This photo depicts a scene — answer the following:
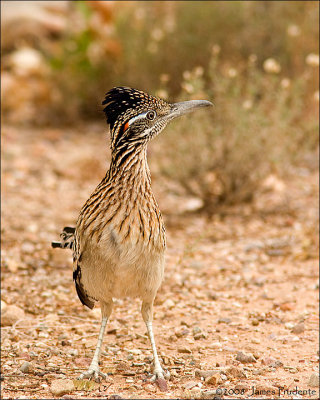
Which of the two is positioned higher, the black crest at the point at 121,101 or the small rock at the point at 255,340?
the black crest at the point at 121,101

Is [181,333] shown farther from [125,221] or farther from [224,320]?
[125,221]

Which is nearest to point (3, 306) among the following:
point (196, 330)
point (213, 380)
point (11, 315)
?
point (11, 315)

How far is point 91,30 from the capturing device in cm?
1271

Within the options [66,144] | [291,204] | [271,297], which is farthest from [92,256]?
[66,144]

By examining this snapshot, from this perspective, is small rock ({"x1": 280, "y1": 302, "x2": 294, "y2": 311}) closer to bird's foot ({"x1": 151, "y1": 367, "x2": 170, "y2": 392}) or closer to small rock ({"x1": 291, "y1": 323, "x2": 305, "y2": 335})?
small rock ({"x1": 291, "y1": 323, "x2": 305, "y2": 335})

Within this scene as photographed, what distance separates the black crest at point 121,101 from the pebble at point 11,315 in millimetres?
2045

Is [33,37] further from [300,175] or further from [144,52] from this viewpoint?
[300,175]

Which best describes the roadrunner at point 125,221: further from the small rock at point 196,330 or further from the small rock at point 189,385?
the small rock at point 196,330

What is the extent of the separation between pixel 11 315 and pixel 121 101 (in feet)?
7.28

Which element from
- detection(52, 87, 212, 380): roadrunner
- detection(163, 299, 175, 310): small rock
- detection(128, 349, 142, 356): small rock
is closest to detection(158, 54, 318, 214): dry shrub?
detection(163, 299, 175, 310): small rock

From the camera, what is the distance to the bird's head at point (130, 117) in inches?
163

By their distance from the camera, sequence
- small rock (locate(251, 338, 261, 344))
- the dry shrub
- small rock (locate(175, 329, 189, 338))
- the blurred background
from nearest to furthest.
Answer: small rock (locate(251, 338, 261, 344))
small rock (locate(175, 329, 189, 338))
the dry shrub
the blurred background

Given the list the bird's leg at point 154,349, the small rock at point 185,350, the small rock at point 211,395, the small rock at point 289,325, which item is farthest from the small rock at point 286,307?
the small rock at point 211,395

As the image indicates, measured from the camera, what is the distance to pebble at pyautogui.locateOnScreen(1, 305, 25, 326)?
5402 mm
